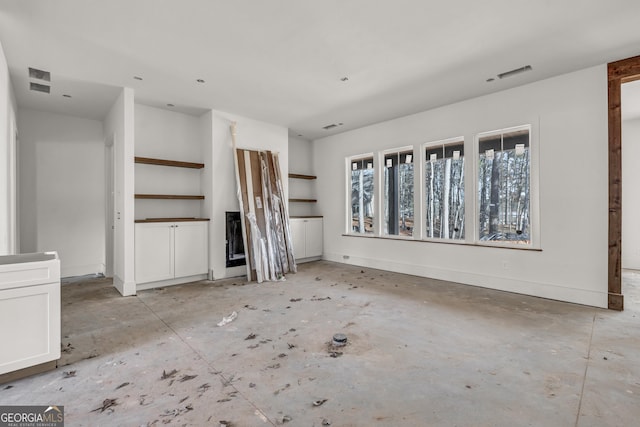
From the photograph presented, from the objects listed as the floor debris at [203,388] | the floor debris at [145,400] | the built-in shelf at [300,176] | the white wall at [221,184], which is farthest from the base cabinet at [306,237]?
the floor debris at [145,400]

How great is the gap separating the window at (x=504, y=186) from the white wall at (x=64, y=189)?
21.4ft

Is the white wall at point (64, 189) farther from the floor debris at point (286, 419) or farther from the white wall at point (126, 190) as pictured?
the floor debris at point (286, 419)

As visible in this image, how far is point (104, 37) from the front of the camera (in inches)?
120

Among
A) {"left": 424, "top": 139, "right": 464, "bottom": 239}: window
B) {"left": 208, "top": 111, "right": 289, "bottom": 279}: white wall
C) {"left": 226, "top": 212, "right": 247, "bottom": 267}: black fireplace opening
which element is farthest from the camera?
{"left": 226, "top": 212, "right": 247, "bottom": 267}: black fireplace opening

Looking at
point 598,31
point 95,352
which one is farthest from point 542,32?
point 95,352

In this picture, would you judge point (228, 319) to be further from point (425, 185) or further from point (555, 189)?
point (555, 189)

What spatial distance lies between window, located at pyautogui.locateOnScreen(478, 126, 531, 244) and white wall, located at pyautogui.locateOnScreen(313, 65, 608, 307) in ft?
0.57

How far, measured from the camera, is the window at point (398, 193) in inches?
227

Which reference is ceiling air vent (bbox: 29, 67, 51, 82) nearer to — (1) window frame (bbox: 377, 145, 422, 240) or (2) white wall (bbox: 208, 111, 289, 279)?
(2) white wall (bbox: 208, 111, 289, 279)

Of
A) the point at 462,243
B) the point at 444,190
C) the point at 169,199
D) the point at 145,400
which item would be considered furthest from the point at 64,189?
the point at 462,243

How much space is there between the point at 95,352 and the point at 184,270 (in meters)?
2.41

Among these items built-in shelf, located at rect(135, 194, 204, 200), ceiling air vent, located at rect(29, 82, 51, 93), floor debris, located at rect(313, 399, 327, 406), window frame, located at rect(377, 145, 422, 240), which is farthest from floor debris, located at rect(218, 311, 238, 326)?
ceiling air vent, located at rect(29, 82, 51, 93)

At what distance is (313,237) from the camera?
7.07 metres

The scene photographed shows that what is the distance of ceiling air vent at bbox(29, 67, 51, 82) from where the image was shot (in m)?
3.78
